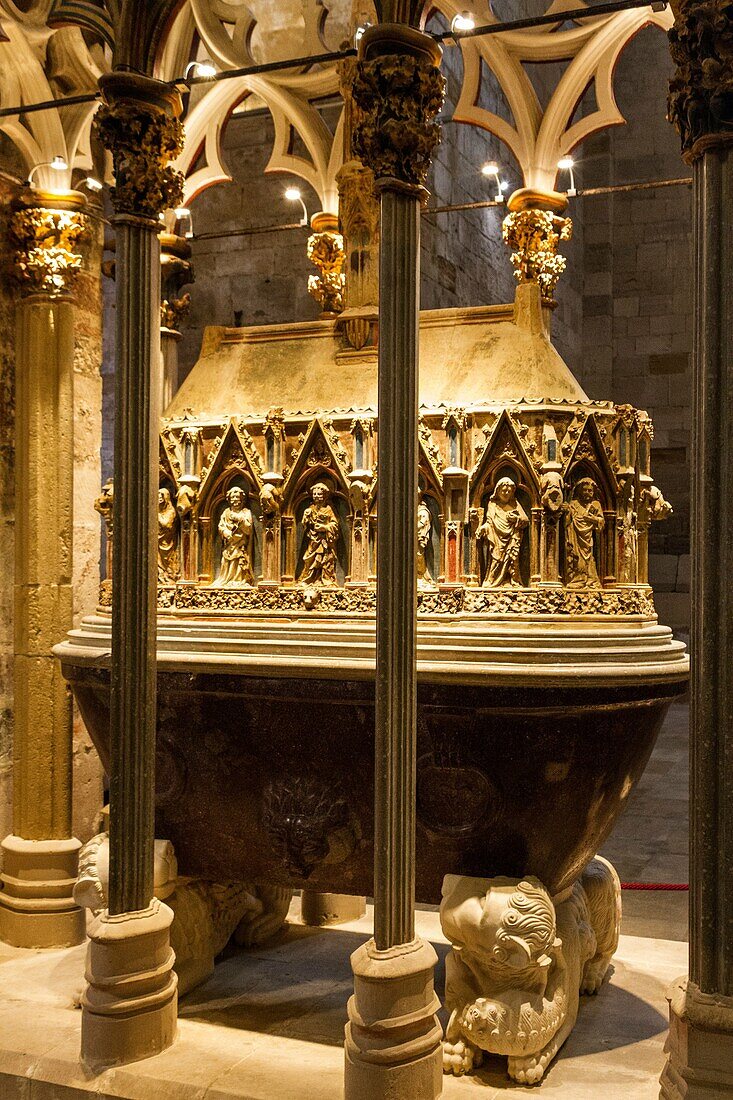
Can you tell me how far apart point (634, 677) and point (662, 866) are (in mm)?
3157

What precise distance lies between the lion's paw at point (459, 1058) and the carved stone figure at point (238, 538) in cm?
167

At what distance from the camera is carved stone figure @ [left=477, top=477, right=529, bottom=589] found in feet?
11.9

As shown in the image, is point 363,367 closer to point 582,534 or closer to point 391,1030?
point 582,534

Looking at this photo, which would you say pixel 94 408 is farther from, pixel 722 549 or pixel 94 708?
pixel 722 549

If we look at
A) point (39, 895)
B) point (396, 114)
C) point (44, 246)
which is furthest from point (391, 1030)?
point (44, 246)

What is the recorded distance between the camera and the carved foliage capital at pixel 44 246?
4.86 meters

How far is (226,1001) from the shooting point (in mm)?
4008

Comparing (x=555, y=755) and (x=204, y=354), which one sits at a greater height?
(x=204, y=354)

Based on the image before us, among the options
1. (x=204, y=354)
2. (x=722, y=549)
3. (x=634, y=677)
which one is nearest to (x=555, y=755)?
(x=634, y=677)

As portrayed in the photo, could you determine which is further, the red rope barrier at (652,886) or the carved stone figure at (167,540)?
the red rope barrier at (652,886)

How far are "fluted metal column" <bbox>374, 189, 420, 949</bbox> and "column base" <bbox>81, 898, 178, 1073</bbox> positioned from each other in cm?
81

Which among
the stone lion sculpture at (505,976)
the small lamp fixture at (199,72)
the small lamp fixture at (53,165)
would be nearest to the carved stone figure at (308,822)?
the stone lion sculpture at (505,976)

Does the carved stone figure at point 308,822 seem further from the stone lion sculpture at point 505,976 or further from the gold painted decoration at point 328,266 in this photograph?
the gold painted decoration at point 328,266

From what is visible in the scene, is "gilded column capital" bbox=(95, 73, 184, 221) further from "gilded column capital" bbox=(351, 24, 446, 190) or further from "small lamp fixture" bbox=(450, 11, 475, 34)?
"small lamp fixture" bbox=(450, 11, 475, 34)
